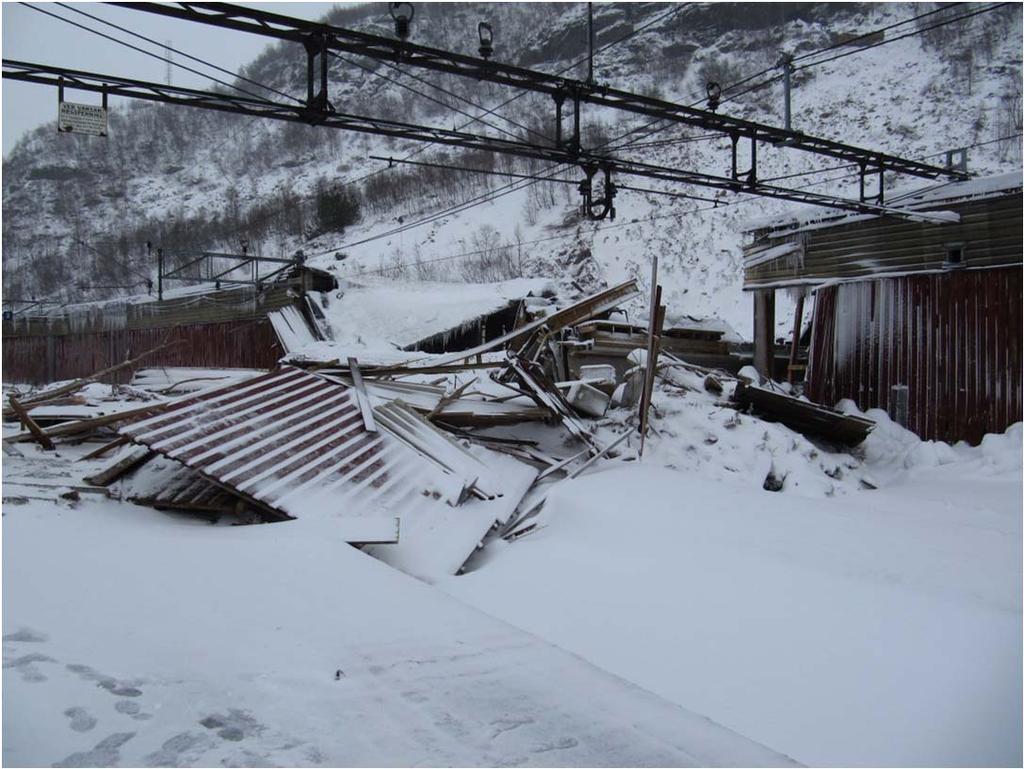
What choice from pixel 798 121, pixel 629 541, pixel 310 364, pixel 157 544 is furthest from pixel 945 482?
pixel 798 121

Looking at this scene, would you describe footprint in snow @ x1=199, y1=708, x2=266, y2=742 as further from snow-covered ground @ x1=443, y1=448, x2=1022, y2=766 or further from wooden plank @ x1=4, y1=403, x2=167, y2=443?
wooden plank @ x1=4, y1=403, x2=167, y2=443

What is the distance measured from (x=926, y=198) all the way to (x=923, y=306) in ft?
6.22

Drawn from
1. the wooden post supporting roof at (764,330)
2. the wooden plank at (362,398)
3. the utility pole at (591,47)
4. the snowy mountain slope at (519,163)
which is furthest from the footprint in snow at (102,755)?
the snowy mountain slope at (519,163)

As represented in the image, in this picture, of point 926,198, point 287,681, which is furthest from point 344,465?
point 926,198

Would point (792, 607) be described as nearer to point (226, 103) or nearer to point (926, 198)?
point (226, 103)

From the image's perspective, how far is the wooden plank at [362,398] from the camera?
23.1 ft

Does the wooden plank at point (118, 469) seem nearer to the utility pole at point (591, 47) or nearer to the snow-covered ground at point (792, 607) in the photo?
the snow-covered ground at point (792, 607)

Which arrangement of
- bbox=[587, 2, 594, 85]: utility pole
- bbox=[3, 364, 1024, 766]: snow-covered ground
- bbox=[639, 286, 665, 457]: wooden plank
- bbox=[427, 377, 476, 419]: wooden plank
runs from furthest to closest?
1. bbox=[639, 286, 665, 457]: wooden plank
2. bbox=[427, 377, 476, 419]: wooden plank
3. bbox=[587, 2, 594, 85]: utility pole
4. bbox=[3, 364, 1024, 766]: snow-covered ground

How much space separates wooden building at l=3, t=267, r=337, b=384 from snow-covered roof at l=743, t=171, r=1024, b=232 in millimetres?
12851

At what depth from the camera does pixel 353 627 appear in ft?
10.5

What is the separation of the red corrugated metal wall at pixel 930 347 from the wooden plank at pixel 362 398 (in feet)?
29.8

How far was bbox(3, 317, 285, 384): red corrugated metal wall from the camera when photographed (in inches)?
797

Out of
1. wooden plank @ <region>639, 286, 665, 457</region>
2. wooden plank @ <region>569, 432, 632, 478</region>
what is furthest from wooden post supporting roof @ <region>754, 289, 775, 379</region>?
wooden plank @ <region>569, 432, 632, 478</region>

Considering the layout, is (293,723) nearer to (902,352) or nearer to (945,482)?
(945,482)
